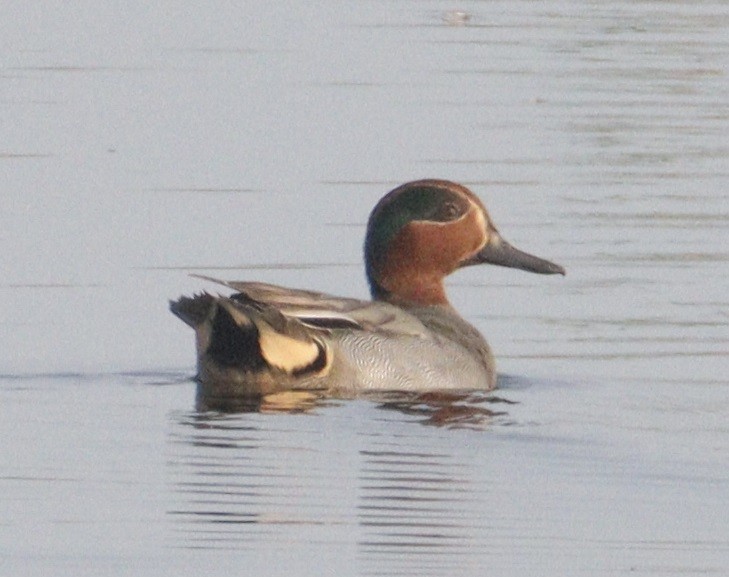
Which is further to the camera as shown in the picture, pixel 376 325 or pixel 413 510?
pixel 376 325

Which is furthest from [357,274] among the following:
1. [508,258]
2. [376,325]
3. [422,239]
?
[376,325]

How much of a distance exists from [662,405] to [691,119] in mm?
7755

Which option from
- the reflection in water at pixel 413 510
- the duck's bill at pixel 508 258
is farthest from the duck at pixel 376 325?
the reflection in water at pixel 413 510

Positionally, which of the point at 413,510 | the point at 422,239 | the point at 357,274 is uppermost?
the point at 422,239

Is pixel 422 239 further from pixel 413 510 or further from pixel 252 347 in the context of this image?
pixel 413 510

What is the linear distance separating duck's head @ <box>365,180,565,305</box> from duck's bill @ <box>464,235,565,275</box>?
0.01 m

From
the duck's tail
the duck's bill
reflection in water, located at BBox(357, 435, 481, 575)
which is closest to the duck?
the duck's tail

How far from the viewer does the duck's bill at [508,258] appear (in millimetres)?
12625

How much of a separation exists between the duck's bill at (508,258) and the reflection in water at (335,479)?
4.67ft

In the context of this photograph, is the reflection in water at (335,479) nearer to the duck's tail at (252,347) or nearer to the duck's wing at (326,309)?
the duck's tail at (252,347)

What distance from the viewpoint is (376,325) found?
11.4m

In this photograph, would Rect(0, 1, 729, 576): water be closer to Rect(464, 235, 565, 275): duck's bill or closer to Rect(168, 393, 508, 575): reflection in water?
Rect(168, 393, 508, 575): reflection in water

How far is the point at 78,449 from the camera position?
32.8ft

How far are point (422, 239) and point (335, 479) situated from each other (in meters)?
2.93
